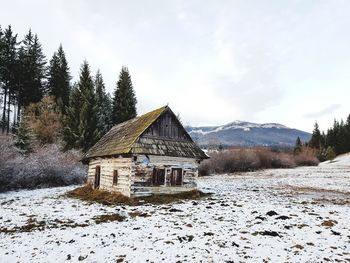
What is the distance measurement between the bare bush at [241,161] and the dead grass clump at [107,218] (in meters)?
33.9

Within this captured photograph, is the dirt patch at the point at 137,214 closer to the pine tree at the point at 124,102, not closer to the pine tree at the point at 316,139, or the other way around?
the pine tree at the point at 124,102

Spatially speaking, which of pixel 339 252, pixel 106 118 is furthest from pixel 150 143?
pixel 106 118

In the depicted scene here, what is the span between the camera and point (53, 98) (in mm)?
44875

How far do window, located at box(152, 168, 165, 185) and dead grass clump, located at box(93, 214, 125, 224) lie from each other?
526 centimetres

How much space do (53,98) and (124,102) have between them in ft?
36.7

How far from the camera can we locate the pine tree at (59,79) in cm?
4940

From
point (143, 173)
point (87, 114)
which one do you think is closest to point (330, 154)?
point (87, 114)

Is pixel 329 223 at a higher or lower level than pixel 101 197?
higher

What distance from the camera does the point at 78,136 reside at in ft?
124

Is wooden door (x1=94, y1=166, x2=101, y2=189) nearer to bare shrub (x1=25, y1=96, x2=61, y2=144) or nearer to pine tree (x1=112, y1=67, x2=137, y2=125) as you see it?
bare shrub (x1=25, y1=96, x2=61, y2=144)

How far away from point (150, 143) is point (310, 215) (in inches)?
390

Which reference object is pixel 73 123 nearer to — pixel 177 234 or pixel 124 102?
pixel 124 102

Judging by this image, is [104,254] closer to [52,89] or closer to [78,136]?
[78,136]

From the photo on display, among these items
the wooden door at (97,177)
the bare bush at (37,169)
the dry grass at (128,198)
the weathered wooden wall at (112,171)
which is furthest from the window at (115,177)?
the bare bush at (37,169)
